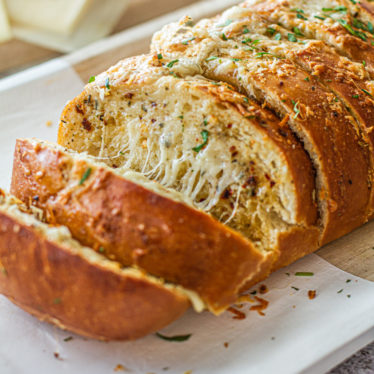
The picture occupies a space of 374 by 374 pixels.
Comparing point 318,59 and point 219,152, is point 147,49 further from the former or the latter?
point 219,152

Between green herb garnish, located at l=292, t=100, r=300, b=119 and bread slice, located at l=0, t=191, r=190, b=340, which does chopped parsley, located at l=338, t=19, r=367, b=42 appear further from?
bread slice, located at l=0, t=191, r=190, b=340

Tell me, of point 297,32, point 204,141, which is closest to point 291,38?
point 297,32

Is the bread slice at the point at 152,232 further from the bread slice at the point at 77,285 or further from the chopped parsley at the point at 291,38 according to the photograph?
the chopped parsley at the point at 291,38

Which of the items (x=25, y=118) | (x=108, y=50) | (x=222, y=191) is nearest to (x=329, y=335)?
(x=222, y=191)

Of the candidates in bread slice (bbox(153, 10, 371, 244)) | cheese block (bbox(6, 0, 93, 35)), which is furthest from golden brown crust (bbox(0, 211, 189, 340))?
cheese block (bbox(6, 0, 93, 35))

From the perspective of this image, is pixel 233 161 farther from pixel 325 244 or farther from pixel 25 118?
pixel 25 118

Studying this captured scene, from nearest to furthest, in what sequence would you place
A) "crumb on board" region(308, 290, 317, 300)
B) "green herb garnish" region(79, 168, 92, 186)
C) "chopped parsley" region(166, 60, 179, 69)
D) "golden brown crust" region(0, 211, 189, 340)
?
"golden brown crust" region(0, 211, 189, 340), "green herb garnish" region(79, 168, 92, 186), "crumb on board" region(308, 290, 317, 300), "chopped parsley" region(166, 60, 179, 69)
